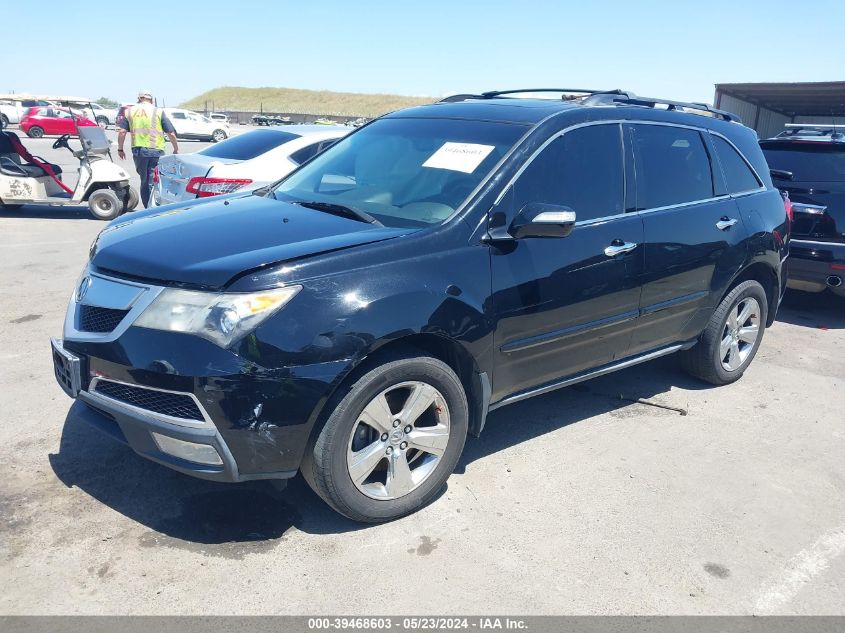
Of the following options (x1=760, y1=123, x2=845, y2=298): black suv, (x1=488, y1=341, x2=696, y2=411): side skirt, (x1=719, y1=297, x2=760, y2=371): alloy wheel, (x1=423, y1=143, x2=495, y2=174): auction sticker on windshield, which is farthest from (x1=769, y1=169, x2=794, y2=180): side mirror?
(x1=423, y1=143, x2=495, y2=174): auction sticker on windshield

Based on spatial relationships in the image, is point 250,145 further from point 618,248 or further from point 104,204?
point 618,248

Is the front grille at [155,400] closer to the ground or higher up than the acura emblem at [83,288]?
closer to the ground

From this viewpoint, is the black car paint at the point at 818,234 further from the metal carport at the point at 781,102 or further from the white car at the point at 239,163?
the metal carport at the point at 781,102

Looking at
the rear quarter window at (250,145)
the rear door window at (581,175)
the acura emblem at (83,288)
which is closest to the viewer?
the acura emblem at (83,288)

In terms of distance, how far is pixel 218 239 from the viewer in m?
3.34

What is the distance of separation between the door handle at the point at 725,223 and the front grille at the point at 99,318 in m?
3.70

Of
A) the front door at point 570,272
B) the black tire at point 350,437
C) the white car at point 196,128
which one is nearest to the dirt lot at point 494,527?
the black tire at point 350,437

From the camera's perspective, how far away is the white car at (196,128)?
42.3 metres

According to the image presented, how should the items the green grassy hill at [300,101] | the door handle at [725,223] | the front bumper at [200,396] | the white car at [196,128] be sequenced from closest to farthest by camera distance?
the front bumper at [200,396]
the door handle at [725,223]
the white car at [196,128]
the green grassy hill at [300,101]

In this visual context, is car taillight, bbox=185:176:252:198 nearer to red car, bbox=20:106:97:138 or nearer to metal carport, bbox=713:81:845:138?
metal carport, bbox=713:81:845:138

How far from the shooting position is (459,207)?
3574 mm

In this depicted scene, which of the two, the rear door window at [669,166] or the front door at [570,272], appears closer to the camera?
the front door at [570,272]

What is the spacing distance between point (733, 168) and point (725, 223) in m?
0.52
